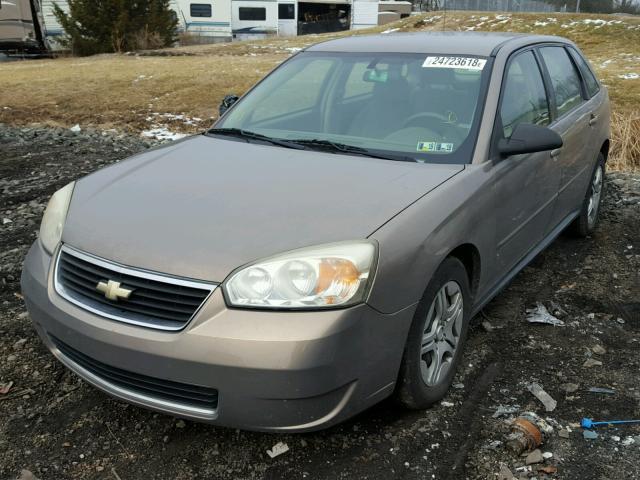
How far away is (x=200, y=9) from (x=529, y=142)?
38.6 meters

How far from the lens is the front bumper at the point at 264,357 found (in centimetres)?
221

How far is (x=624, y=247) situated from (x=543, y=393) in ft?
8.53

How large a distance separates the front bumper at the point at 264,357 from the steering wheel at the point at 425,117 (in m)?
1.33

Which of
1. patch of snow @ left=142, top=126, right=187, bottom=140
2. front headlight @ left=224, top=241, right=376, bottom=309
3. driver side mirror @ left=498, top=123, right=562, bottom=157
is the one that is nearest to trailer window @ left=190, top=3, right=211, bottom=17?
patch of snow @ left=142, top=126, right=187, bottom=140

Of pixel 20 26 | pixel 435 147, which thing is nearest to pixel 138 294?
pixel 435 147

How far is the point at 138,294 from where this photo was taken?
2385mm

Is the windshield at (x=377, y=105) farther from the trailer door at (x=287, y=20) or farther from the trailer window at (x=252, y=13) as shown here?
the trailer door at (x=287, y=20)

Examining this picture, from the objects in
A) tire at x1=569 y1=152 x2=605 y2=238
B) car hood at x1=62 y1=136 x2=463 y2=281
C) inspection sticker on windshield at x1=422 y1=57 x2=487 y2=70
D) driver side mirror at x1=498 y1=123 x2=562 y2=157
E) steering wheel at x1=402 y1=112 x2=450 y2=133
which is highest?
inspection sticker on windshield at x1=422 y1=57 x2=487 y2=70

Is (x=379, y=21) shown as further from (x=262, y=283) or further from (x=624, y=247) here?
(x=262, y=283)

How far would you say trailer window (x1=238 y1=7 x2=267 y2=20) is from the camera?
4072 cm

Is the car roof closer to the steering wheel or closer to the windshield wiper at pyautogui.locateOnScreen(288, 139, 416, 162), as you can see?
the steering wheel

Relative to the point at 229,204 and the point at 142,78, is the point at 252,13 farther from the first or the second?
the point at 229,204

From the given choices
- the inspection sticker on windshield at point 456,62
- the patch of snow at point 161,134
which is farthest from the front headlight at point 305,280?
the patch of snow at point 161,134

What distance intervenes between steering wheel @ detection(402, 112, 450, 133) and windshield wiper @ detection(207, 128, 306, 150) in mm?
589
